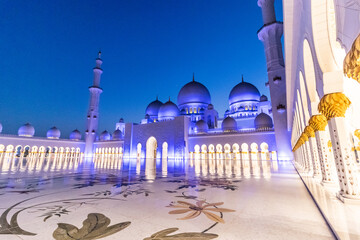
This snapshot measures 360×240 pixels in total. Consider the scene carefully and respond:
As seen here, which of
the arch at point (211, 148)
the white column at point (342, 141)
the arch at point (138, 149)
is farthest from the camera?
the arch at point (138, 149)

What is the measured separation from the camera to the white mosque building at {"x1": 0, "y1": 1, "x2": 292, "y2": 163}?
44.0 feet

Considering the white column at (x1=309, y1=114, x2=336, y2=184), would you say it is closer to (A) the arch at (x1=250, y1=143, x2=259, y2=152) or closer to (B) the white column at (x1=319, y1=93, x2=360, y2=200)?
(B) the white column at (x1=319, y1=93, x2=360, y2=200)

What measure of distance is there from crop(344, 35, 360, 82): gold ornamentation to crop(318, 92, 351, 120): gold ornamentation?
131cm

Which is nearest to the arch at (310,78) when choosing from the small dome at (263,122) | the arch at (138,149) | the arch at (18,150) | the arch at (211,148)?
the small dome at (263,122)

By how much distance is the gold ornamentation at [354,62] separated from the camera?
41.1 inches

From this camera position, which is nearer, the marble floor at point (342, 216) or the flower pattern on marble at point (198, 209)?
the marble floor at point (342, 216)

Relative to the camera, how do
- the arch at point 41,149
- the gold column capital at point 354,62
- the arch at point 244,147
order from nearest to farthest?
the gold column capital at point 354,62, the arch at point 244,147, the arch at point 41,149

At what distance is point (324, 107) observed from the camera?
2377 mm

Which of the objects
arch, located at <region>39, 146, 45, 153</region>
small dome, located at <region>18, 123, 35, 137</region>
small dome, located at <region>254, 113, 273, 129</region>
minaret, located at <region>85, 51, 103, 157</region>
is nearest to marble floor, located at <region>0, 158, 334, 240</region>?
small dome, located at <region>254, 113, 273, 129</region>

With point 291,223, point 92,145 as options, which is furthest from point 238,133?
point 92,145

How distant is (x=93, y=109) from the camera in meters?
23.8

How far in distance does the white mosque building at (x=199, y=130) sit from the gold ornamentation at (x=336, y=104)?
1203cm

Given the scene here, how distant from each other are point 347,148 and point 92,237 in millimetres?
3033

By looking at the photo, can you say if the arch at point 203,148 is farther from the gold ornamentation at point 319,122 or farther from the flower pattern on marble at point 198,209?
the flower pattern on marble at point 198,209
